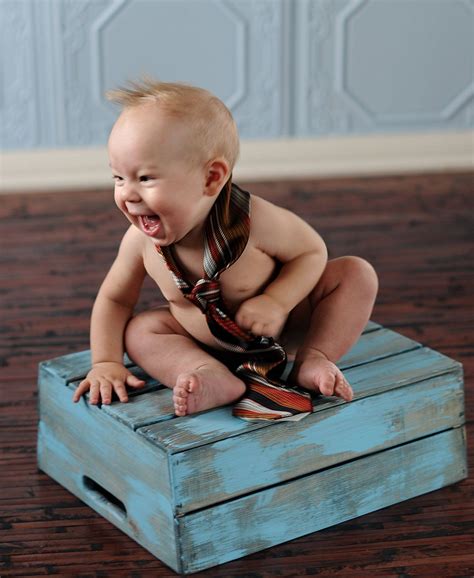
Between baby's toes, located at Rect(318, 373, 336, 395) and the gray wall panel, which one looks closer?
baby's toes, located at Rect(318, 373, 336, 395)

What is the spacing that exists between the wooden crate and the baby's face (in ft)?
0.79

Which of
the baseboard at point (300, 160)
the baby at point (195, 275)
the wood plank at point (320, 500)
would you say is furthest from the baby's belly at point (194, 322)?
the baseboard at point (300, 160)

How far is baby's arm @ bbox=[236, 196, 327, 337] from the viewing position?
133 centimetres

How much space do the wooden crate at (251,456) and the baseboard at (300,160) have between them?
→ 1.65m

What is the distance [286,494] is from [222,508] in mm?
92

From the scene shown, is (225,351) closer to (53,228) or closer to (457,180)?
(53,228)

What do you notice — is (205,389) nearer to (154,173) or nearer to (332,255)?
(154,173)

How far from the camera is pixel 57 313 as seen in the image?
2.16 m

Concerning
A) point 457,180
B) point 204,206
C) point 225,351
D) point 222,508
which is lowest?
point 457,180

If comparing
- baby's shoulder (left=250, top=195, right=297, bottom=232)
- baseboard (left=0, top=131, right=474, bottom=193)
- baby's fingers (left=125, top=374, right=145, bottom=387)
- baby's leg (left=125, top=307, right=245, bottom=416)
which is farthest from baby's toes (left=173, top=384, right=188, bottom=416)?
baseboard (left=0, top=131, right=474, bottom=193)

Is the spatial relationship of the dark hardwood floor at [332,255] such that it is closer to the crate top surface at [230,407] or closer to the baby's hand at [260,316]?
the crate top surface at [230,407]

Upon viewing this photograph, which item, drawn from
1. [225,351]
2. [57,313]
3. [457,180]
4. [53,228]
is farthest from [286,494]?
[457,180]

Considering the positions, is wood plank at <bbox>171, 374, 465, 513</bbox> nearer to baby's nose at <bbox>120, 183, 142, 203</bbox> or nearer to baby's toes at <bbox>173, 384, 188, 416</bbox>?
baby's toes at <bbox>173, 384, 188, 416</bbox>

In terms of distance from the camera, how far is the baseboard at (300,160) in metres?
3.09
